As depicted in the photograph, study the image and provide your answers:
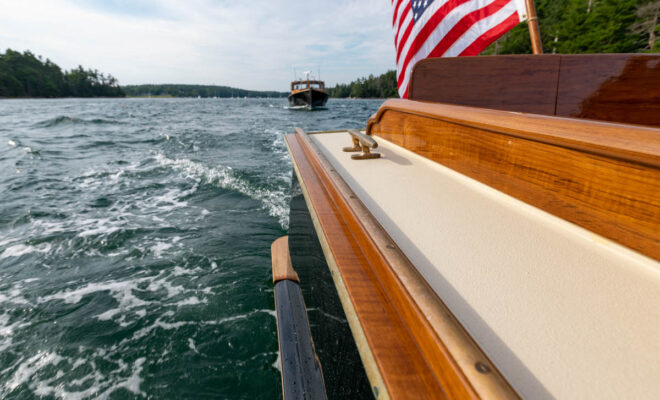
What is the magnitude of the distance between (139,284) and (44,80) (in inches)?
4173

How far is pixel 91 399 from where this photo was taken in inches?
70.9

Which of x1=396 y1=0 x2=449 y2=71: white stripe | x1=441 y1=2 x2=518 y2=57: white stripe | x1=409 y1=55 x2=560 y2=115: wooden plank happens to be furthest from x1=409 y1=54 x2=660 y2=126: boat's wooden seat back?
x1=396 y1=0 x2=449 y2=71: white stripe

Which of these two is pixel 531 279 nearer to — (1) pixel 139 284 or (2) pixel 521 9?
(2) pixel 521 9

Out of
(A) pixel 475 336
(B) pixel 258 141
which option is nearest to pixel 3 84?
(B) pixel 258 141

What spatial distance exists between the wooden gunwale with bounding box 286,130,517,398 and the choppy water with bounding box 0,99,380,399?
4.78 feet

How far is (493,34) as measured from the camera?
2.39 meters

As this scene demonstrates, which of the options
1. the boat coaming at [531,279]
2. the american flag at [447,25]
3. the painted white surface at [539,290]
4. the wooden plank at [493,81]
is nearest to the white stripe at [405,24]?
the american flag at [447,25]

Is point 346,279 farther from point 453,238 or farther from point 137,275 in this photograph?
point 137,275

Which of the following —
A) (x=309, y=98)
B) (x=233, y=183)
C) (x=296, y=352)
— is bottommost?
(x=233, y=183)

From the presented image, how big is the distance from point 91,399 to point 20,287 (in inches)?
69.9

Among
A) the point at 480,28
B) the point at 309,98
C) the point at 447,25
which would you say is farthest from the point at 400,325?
the point at 309,98

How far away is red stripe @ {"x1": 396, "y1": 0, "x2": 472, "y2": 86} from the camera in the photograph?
2578 millimetres

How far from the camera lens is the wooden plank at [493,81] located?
1616 mm

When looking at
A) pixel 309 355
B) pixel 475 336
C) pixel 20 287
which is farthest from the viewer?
pixel 20 287
